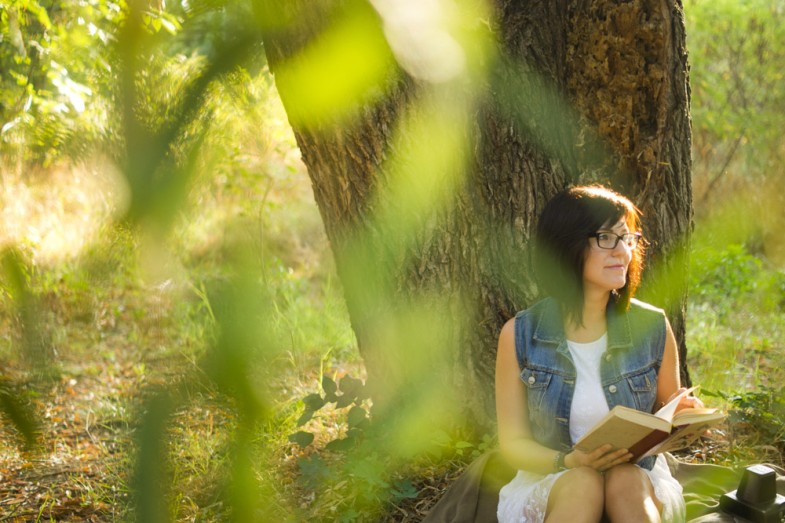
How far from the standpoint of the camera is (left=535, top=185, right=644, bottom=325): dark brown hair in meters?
2.33

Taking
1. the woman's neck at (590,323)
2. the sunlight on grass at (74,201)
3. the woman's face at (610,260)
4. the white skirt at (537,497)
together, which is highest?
the sunlight on grass at (74,201)

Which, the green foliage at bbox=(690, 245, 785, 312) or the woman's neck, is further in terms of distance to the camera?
the green foliage at bbox=(690, 245, 785, 312)

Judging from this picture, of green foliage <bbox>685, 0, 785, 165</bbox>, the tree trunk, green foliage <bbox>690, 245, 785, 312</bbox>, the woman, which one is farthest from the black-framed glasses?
green foliage <bbox>685, 0, 785, 165</bbox>

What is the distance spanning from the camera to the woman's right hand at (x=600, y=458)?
211cm

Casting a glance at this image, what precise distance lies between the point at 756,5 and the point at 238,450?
8.40m

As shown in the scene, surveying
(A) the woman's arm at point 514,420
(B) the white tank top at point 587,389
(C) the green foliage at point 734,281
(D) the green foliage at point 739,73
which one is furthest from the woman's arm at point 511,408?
(D) the green foliage at point 739,73

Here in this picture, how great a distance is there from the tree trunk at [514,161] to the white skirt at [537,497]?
2.61 feet

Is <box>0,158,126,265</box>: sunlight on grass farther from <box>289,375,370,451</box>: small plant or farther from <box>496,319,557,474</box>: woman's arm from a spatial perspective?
<box>289,375,370,451</box>: small plant

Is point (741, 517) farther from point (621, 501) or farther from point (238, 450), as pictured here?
point (238, 450)

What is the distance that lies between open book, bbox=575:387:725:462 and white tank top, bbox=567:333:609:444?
10.6 inches

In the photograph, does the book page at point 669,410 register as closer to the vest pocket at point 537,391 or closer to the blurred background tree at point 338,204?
the vest pocket at point 537,391

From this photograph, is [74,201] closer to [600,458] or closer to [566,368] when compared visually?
[600,458]

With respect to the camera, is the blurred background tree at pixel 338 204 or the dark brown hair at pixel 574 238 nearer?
the blurred background tree at pixel 338 204

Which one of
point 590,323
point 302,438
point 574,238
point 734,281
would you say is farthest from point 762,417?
point 734,281
